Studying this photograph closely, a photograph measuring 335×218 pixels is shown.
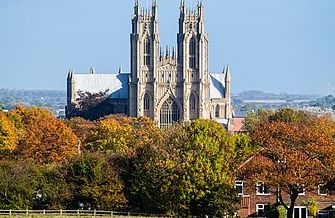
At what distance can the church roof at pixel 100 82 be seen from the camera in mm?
169875

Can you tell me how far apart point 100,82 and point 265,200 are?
4272 inches

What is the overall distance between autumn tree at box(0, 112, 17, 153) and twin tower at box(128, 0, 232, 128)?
187ft

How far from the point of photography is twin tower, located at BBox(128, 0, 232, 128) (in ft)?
510

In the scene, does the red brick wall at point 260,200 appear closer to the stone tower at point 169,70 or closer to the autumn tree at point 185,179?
the autumn tree at point 185,179

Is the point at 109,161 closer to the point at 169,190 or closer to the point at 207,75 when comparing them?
the point at 169,190

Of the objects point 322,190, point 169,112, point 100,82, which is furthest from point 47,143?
point 100,82

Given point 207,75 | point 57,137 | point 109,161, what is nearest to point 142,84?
point 207,75

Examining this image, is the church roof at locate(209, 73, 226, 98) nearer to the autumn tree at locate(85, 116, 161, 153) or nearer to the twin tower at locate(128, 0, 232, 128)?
the twin tower at locate(128, 0, 232, 128)

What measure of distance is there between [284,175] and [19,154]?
32.8 m

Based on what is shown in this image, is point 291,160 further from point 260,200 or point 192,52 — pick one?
point 192,52

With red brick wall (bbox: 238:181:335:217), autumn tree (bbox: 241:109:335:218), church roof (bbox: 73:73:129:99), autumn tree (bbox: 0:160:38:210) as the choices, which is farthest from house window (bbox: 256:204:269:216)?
church roof (bbox: 73:73:129:99)

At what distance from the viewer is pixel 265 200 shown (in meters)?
65.1

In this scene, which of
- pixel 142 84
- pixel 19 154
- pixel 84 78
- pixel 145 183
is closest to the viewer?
pixel 145 183

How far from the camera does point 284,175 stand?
57.9 meters
